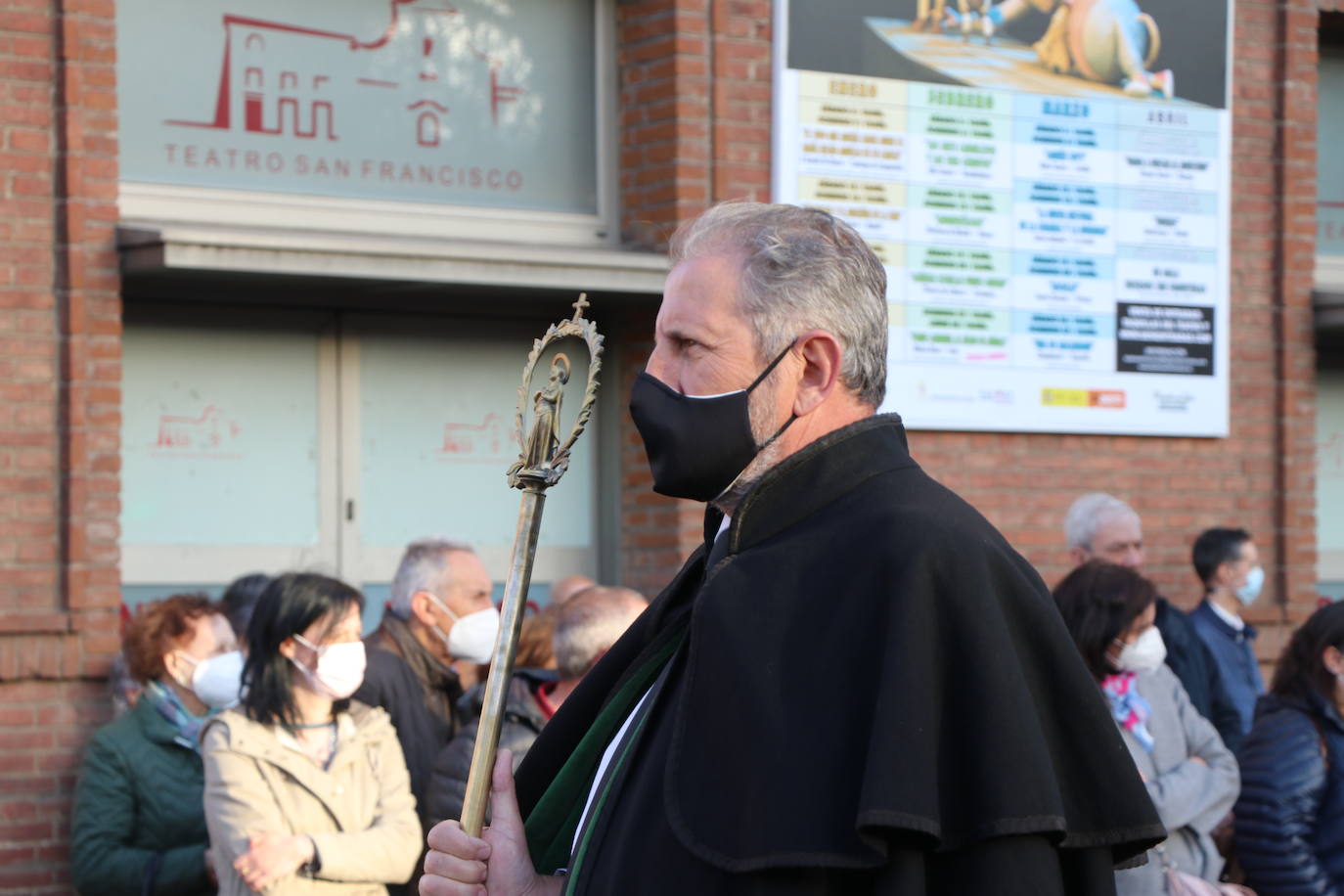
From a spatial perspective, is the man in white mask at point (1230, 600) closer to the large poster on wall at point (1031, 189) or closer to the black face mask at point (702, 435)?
the large poster on wall at point (1031, 189)

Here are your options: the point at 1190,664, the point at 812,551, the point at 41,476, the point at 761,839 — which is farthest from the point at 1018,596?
the point at 1190,664

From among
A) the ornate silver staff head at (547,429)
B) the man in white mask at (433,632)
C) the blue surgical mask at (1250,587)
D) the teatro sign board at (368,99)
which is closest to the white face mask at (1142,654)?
the man in white mask at (433,632)

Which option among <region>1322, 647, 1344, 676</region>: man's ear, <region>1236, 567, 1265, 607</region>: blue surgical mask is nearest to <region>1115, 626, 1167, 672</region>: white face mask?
<region>1322, 647, 1344, 676</region>: man's ear

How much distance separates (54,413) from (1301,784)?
4346 mm

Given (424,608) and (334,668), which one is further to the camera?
(424,608)

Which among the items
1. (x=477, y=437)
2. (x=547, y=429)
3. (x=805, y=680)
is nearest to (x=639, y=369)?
(x=477, y=437)

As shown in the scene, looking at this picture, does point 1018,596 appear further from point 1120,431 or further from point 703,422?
point 1120,431

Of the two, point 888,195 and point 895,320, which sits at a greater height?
point 888,195

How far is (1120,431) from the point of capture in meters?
9.31

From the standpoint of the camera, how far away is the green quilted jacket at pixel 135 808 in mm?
5793

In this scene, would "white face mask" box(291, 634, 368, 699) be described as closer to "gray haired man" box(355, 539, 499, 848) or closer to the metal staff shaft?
"gray haired man" box(355, 539, 499, 848)

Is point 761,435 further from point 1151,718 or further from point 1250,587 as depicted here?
point 1250,587

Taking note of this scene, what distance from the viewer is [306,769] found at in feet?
16.9

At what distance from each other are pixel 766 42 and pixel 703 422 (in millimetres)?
6141
